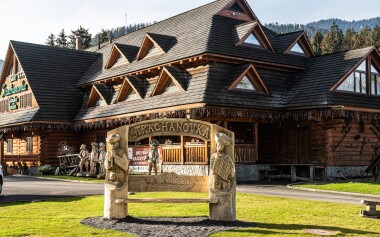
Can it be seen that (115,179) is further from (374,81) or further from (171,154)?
(374,81)

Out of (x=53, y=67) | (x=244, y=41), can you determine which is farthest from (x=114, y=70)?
(x=244, y=41)

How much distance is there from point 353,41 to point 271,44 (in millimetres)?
100621

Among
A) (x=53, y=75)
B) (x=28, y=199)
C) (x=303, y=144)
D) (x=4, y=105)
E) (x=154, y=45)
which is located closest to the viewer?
(x=28, y=199)

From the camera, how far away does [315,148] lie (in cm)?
2800

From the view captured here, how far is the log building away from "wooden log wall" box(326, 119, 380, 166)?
0.18ft

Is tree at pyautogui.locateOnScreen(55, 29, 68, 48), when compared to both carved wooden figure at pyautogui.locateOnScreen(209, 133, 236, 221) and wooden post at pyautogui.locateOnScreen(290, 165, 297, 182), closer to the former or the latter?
wooden post at pyautogui.locateOnScreen(290, 165, 297, 182)

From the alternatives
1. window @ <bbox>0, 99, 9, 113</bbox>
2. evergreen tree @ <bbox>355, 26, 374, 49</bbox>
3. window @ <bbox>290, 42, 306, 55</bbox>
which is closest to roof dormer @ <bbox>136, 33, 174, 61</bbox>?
window @ <bbox>290, 42, 306, 55</bbox>

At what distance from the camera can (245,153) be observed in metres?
27.3

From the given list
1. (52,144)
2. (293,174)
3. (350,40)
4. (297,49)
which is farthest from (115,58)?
(350,40)

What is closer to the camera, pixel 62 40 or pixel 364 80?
pixel 364 80

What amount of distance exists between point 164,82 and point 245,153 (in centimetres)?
645

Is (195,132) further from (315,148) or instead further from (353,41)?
(353,41)

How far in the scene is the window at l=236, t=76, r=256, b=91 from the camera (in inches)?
1102

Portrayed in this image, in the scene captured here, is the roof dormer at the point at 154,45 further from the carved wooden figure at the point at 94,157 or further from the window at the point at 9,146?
the window at the point at 9,146
